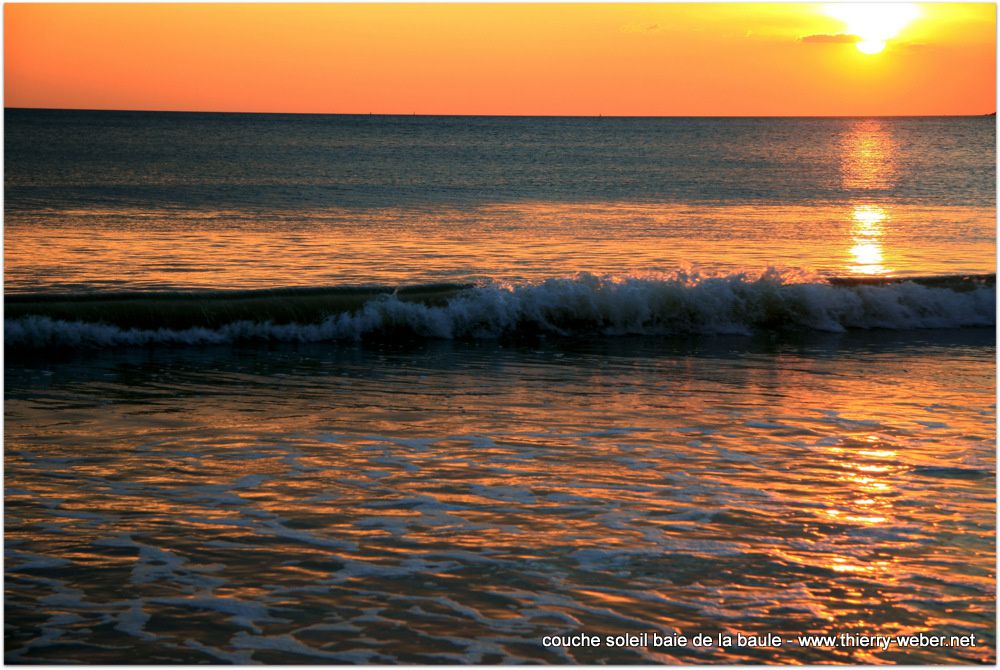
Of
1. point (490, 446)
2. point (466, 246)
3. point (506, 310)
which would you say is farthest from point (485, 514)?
point (466, 246)

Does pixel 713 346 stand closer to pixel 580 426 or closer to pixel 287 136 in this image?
pixel 580 426

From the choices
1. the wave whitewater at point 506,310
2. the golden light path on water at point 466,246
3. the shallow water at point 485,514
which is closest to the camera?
the shallow water at point 485,514

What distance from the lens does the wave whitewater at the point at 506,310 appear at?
50.4 feet

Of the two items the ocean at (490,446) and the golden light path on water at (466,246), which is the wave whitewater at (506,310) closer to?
the ocean at (490,446)

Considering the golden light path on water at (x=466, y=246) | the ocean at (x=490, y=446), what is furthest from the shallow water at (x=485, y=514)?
the golden light path on water at (x=466, y=246)

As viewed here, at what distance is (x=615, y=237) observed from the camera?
27.3 metres

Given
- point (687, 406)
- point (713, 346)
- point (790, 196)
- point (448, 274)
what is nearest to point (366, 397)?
point (687, 406)

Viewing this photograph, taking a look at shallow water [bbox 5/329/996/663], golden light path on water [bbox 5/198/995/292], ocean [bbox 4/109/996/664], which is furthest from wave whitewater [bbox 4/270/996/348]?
shallow water [bbox 5/329/996/663]

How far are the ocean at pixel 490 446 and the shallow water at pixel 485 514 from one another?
0.03 metres

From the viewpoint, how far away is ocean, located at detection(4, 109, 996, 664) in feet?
18.6

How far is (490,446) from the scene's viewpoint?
920cm

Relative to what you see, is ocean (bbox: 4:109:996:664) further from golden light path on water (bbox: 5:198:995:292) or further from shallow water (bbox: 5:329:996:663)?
golden light path on water (bbox: 5:198:995:292)

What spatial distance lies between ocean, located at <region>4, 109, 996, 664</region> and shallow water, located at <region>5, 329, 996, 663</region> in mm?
28

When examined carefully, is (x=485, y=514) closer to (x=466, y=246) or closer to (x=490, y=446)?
(x=490, y=446)
